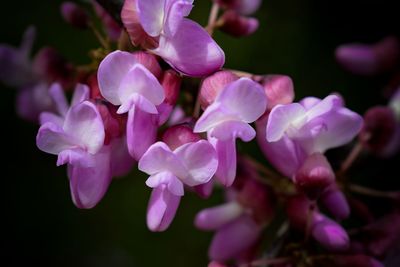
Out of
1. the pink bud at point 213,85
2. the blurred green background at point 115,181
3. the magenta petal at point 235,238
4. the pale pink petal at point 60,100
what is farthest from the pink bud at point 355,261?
the blurred green background at point 115,181

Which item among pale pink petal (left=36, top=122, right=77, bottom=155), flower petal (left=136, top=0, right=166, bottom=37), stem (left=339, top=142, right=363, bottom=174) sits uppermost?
flower petal (left=136, top=0, right=166, bottom=37)

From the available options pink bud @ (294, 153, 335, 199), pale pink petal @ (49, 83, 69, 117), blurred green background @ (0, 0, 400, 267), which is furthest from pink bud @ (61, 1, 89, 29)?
blurred green background @ (0, 0, 400, 267)

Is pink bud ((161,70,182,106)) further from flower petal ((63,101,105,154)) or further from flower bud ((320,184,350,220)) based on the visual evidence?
flower bud ((320,184,350,220))

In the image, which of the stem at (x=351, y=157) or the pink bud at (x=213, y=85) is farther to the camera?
the stem at (x=351, y=157)

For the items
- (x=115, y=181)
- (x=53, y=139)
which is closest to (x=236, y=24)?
(x=53, y=139)

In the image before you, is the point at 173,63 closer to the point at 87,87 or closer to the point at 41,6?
the point at 87,87

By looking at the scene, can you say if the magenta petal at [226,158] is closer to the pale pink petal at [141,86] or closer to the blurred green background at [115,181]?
the pale pink petal at [141,86]
